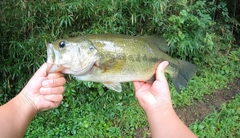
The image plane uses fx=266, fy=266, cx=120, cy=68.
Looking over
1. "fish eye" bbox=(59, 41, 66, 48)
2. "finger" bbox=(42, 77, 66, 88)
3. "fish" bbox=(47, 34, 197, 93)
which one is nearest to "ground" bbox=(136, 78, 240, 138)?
"fish" bbox=(47, 34, 197, 93)

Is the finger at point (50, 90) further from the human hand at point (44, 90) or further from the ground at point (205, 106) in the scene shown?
the ground at point (205, 106)

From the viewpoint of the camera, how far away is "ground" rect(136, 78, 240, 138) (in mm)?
4613

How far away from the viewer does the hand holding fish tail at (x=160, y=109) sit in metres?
1.81

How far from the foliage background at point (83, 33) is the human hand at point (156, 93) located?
6.06ft

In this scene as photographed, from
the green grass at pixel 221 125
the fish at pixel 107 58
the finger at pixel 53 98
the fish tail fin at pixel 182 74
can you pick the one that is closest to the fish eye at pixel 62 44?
the fish at pixel 107 58

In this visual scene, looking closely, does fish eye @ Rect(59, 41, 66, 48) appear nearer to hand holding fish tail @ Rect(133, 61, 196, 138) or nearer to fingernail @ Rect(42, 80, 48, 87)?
fingernail @ Rect(42, 80, 48, 87)

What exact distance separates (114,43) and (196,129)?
276 cm

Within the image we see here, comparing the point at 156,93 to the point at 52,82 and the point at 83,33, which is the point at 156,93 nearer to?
the point at 52,82

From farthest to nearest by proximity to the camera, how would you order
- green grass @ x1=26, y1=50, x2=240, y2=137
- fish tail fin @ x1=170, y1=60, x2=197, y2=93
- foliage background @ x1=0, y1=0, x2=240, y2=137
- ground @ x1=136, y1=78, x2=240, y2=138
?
1. ground @ x1=136, y1=78, x2=240, y2=138
2. foliage background @ x1=0, y1=0, x2=240, y2=137
3. green grass @ x1=26, y1=50, x2=240, y2=137
4. fish tail fin @ x1=170, y1=60, x2=197, y2=93

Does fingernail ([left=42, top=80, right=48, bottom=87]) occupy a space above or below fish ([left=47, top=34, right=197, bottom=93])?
below

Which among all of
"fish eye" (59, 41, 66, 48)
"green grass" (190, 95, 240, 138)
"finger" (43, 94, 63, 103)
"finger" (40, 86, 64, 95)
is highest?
"fish eye" (59, 41, 66, 48)

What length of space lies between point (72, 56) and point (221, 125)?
10.7 ft

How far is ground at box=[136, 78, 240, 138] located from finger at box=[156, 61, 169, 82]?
2.15 metres

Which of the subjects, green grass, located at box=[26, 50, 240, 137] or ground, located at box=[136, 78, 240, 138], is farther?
ground, located at box=[136, 78, 240, 138]
